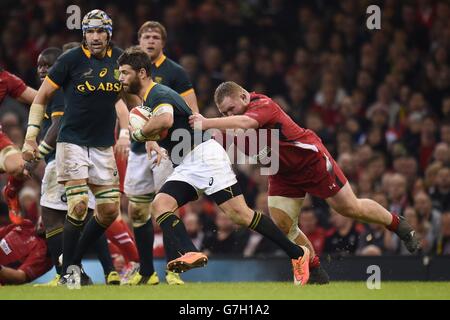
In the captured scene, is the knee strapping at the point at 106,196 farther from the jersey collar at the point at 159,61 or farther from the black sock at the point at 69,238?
the jersey collar at the point at 159,61

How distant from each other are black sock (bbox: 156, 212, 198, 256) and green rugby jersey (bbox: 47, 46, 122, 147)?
3.91 ft

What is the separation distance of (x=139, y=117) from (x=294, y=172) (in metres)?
1.56

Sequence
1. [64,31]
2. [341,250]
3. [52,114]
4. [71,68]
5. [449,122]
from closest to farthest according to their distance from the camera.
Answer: [71,68]
[52,114]
[341,250]
[449,122]
[64,31]

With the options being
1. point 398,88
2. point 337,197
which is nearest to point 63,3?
point 398,88

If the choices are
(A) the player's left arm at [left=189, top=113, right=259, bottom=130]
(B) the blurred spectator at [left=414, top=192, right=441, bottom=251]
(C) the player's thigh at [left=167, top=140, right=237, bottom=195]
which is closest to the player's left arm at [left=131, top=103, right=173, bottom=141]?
(A) the player's left arm at [left=189, top=113, right=259, bottom=130]

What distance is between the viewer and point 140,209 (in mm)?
10773

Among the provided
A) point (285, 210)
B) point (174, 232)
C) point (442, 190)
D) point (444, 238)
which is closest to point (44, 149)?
point (174, 232)

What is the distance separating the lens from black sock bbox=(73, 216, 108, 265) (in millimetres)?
10188

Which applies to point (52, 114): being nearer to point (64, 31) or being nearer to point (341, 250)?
point (341, 250)

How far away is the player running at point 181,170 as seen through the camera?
370 inches

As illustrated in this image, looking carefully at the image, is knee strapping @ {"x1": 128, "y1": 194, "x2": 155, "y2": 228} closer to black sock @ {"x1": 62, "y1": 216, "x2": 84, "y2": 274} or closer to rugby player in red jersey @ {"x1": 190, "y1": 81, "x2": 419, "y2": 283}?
black sock @ {"x1": 62, "y1": 216, "x2": 84, "y2": 274}

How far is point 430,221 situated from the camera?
13219 mm

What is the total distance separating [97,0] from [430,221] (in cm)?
737

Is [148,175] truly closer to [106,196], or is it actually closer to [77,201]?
[106,196]
